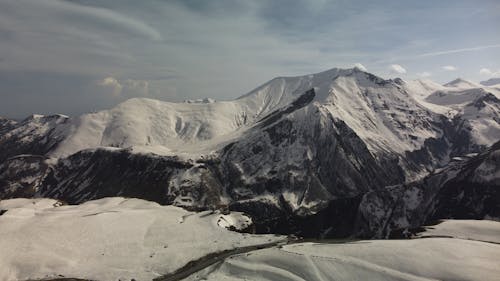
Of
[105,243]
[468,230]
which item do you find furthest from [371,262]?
[105,243]

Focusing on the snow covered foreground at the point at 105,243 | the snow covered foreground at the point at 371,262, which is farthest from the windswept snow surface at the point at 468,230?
the snow covered foreground at the point at 105,243

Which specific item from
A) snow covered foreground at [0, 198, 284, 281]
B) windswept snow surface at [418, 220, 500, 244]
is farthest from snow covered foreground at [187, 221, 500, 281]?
windswept snow surface at [418, 220, 500, 244]

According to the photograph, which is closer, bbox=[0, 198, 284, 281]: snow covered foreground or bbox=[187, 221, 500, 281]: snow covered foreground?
bbox=[187, 221, 500, 281]: snow covered foreground

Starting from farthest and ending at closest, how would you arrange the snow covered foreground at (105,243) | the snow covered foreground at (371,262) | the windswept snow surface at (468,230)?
the windswept snow surface at (468,230)
the snow covered foreground at (105,243)
the snow covered foreground at (371,262)

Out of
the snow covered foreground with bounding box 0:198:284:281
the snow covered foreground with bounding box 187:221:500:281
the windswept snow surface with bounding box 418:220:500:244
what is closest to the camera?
the snow covered foreground with bounding box 187:221:500:281

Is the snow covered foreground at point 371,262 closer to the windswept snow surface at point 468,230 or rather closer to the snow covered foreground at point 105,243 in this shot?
the snow covered foreground at point 105,243

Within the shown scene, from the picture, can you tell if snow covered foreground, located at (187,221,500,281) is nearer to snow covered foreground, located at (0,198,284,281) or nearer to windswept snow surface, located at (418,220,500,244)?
snow covered foreground, located at (0,198,284,281)
